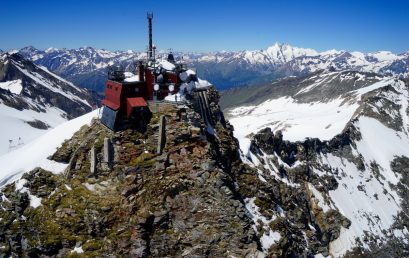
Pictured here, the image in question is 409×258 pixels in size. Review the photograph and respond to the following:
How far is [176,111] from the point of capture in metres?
52.0

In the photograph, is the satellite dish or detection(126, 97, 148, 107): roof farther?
the satellite dish

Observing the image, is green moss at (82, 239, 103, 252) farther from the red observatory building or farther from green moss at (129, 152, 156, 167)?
the red observatory building

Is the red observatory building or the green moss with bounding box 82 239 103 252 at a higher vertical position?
the red observatory building

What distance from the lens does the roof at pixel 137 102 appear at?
169ft

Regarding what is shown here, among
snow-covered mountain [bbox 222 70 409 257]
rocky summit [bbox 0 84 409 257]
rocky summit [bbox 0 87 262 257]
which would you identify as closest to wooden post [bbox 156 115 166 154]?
rocky summit [bbox 0 84 409 257]

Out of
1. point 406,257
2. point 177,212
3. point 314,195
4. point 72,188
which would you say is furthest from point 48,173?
point 406,257

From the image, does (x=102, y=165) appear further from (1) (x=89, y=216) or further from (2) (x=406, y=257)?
(2) (x=406, y=257)

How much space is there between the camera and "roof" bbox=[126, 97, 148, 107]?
5166 centimetres

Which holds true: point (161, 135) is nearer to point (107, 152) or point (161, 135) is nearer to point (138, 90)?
point (107, 152)

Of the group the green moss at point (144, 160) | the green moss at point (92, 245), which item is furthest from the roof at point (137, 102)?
the green moss at point (92, 245)

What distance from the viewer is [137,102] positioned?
52344mm

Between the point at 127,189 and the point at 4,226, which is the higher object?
the point at 127,189

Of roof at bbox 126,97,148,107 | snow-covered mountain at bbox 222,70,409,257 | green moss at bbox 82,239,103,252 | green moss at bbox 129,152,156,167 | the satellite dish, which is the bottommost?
snow-covered mountain at bbox 222,70,409,257

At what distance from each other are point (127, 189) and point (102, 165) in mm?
4752
